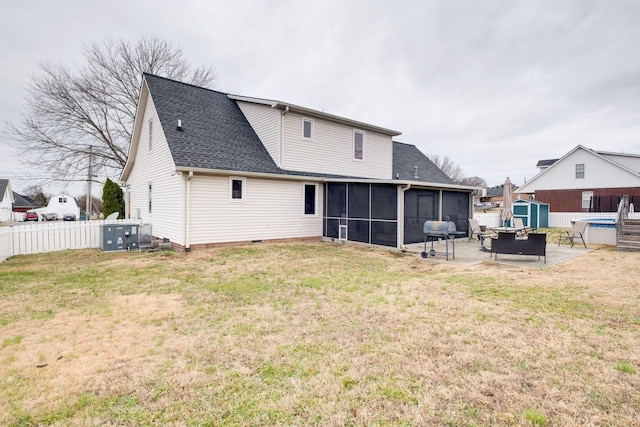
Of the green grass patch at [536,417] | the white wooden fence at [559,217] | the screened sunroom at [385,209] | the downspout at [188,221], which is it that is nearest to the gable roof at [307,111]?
the screened sunroom at [385,209]

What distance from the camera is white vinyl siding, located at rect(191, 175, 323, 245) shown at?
1107 centimetres

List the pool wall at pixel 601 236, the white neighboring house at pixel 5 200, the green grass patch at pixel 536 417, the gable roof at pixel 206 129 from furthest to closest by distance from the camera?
the white neighboring house at pixel 5 200
the pool wall at pixel 601 236
the gable roof at pixel 206 129
the green grass patch at pixel 536 417

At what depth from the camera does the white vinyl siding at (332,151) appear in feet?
44.8

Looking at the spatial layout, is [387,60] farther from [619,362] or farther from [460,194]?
[619,362]

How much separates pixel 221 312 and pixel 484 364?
12.0 feet

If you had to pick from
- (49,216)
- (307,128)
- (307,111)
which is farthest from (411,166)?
(49,216)

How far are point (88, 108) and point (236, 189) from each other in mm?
15617

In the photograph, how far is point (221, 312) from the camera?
4.81m

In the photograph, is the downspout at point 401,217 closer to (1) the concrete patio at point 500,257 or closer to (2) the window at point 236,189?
(1) the concrete patio at point 500,257

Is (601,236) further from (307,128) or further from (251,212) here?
(251,212)

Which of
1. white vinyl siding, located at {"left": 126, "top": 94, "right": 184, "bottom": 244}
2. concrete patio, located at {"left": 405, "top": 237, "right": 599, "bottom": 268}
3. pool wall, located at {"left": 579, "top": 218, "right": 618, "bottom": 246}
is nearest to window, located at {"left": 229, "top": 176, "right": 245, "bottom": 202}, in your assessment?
white vinyl siding, located at {"left": 126, "top": 94, "right": 184, "bottom": 244}

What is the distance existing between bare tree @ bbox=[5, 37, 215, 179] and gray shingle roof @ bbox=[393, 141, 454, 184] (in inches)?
729

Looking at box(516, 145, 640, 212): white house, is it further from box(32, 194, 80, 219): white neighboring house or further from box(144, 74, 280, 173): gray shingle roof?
box(32, 194, 80, 219): white neighboring house

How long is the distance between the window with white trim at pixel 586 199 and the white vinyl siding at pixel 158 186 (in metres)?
30.0
